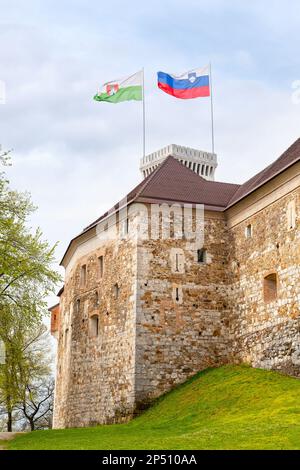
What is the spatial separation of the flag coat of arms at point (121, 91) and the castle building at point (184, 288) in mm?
4091

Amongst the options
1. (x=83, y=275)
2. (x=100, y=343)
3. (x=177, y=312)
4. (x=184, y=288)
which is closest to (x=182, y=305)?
(x=177, y=312)

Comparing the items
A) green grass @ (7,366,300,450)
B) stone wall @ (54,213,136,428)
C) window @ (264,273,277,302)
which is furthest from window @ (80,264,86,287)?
window @ (264,273,277,302)

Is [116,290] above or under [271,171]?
under

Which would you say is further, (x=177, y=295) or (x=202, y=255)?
(x=202, y=255)

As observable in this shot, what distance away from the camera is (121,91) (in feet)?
108

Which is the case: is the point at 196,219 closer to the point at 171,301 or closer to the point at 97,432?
the point at 171,301

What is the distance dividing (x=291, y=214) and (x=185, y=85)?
10.4 m

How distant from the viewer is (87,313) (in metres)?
31.3

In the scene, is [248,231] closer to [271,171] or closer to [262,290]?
[271,171]

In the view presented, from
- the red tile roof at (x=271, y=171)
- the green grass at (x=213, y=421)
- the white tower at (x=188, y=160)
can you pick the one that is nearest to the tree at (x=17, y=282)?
the green grass at (x=213, y=421)

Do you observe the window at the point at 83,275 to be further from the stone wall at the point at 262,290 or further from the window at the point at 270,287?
the window at the point at 270,287

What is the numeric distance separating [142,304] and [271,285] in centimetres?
478
